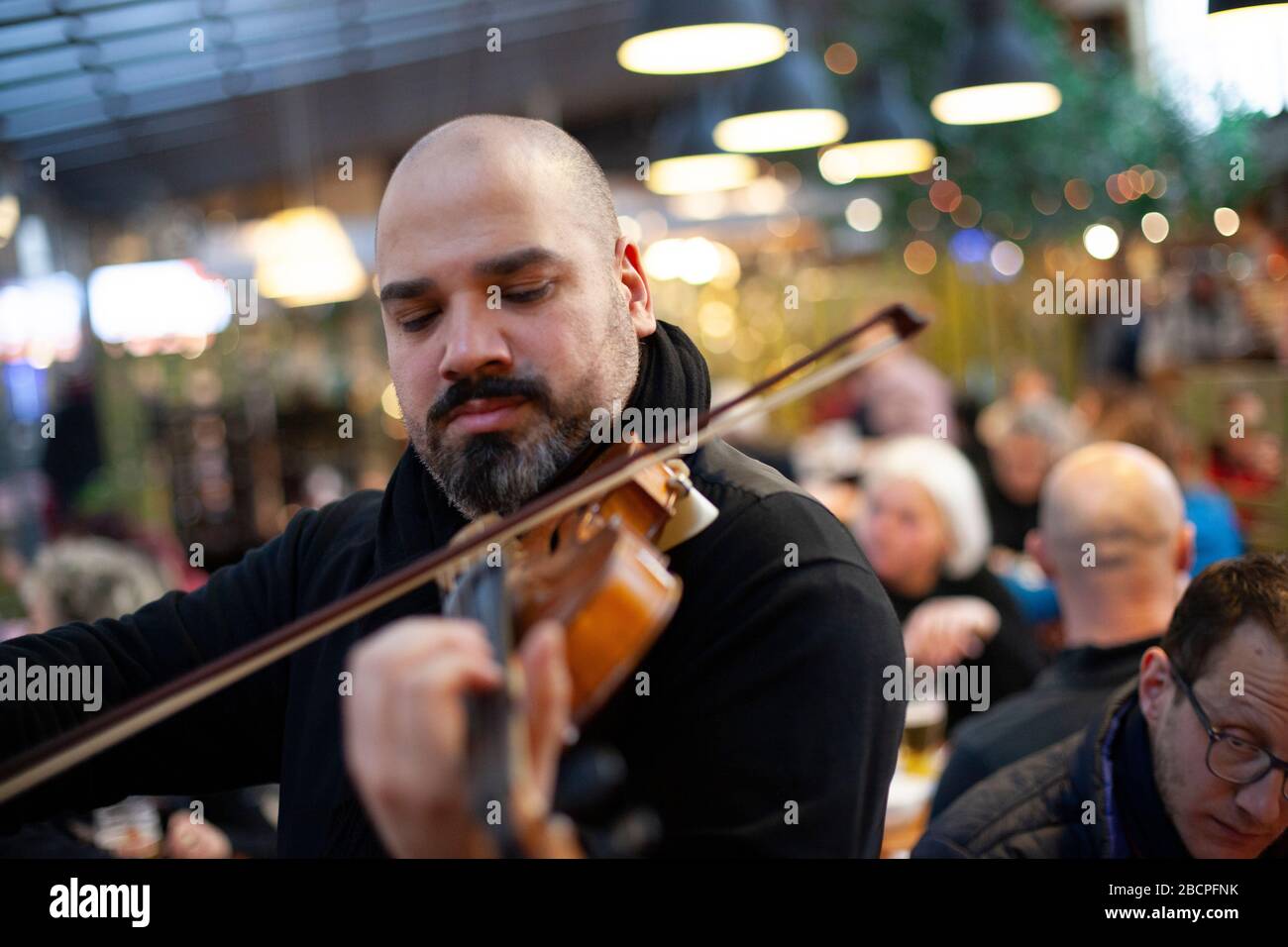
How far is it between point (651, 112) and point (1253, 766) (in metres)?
18.3

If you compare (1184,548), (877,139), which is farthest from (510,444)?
(877,139)

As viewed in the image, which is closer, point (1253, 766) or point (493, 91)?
point (1253, 766)

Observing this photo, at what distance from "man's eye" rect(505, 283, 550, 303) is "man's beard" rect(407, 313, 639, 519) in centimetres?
9

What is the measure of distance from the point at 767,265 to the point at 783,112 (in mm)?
10357

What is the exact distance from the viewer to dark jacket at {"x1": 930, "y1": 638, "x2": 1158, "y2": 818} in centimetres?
279

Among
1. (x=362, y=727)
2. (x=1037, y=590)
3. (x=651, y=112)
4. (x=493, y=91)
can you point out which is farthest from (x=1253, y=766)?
(x=651, y=112)

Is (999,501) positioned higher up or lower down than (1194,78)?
lower down

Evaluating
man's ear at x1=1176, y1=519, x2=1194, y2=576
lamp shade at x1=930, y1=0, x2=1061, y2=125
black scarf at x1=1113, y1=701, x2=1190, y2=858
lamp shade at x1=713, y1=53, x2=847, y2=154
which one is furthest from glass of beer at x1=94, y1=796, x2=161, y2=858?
lamp shade at x1=930, y1=0, x2=1061, y2=125

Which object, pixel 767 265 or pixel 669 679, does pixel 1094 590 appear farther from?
pixel 767 265

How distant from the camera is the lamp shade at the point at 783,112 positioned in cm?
612

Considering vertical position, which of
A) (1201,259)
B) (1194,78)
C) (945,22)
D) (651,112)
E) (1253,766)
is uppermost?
(651,112)

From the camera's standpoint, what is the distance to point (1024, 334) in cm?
1170

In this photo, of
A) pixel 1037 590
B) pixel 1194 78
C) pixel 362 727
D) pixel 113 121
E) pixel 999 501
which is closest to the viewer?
pixel 362 727

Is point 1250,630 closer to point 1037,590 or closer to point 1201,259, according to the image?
point 1037,590
